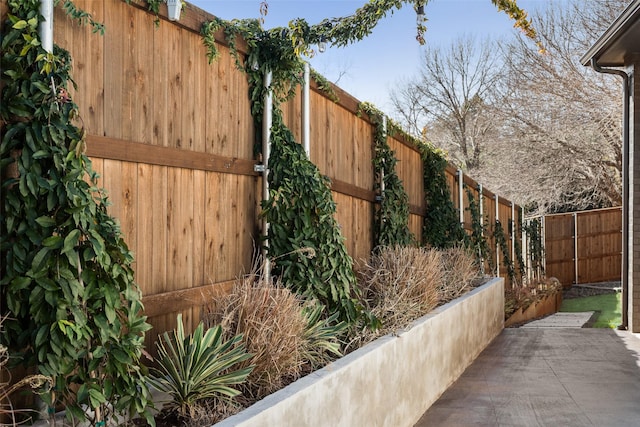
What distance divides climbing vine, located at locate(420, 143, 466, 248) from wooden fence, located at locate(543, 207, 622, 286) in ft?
37.0

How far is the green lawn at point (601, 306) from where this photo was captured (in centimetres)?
1364

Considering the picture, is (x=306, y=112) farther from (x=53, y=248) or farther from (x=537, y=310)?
(x=537, y=310)

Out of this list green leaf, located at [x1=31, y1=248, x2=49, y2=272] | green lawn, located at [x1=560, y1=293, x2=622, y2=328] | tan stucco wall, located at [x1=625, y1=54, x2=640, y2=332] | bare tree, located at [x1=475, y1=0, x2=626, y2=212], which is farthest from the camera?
bare tree, located at [x1=475, y1=0, x2=626, y2=212]

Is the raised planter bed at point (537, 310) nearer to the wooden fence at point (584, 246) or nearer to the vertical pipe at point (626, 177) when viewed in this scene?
the wooden fence at point (584, 246)

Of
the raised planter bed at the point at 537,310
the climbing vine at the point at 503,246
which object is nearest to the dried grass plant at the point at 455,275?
the raised planter bed at the point at 537,310

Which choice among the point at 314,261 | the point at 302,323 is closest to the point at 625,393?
the point at 314,261

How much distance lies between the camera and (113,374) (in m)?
2.58

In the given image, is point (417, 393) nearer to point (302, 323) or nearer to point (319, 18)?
point (302, 323)

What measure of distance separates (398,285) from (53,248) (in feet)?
12.3

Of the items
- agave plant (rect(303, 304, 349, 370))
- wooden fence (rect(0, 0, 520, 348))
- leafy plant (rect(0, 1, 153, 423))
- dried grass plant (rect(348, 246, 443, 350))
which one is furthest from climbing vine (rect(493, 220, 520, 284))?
leafy plant (rect(0, 1, 153, 423))

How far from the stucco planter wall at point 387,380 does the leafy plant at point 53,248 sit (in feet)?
1.71

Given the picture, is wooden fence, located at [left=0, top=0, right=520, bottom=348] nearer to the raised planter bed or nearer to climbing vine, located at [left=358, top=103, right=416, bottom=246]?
climbing vine, located at [left=358, top=103, right=416, bottom=246]

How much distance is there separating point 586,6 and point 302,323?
1776cm

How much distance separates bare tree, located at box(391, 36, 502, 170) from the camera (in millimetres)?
27656
